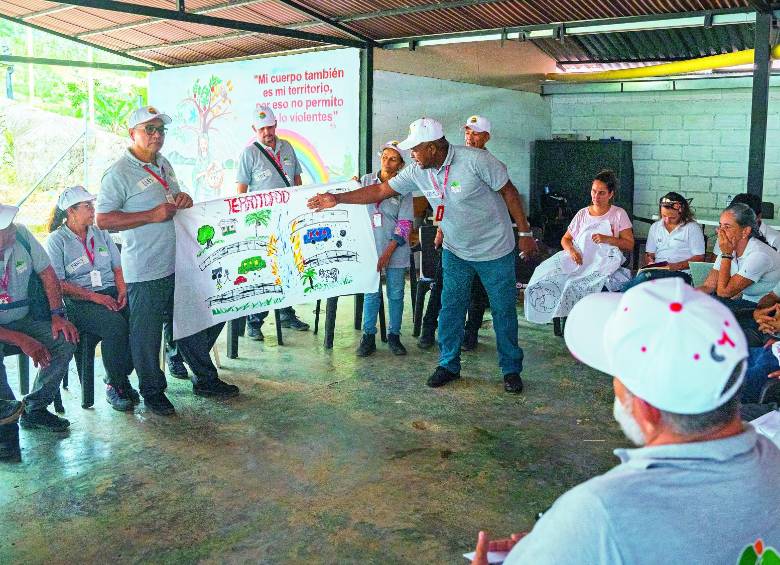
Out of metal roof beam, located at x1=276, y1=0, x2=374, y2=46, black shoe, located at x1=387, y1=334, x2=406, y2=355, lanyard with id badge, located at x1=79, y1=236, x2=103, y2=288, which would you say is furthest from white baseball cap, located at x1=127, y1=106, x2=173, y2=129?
metal roof beam, located at x1=276, y1=0, x2=374, y2=46

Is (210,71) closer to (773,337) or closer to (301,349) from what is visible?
(301,349)

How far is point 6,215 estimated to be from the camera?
4027 mm

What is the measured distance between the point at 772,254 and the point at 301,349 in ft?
10.8

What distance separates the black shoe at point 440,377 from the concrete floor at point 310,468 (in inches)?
2.2

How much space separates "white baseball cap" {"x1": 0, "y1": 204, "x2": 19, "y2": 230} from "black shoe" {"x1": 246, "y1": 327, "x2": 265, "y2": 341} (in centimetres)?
246

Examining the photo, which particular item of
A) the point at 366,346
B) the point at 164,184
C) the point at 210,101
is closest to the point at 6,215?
the point at 164,184

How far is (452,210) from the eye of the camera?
489 centimetres

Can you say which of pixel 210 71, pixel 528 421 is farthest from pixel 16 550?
pixel 210 71

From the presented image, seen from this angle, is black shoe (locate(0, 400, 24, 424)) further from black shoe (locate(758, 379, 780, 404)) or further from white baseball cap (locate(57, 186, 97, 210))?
black shoe (locate(758, 379, 780, 404))

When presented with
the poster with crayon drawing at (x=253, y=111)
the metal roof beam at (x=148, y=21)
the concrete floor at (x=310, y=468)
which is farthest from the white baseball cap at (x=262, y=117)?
the concrete floor at (x=310, y=468)

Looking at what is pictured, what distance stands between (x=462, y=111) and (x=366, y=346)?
196 inches

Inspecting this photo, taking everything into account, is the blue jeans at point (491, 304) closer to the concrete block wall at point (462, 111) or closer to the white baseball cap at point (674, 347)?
the white baseball cap at point (674, 347)

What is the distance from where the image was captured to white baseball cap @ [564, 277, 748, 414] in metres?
1.22

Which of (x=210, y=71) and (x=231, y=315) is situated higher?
(x=210, y=71)
